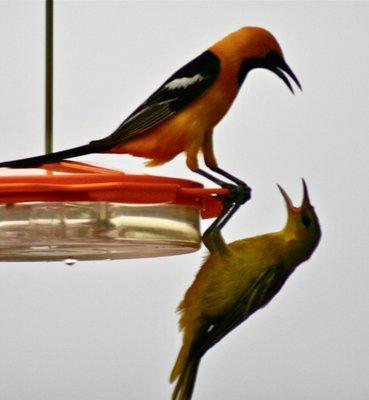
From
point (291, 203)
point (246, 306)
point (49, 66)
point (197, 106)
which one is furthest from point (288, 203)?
point (49, 66)

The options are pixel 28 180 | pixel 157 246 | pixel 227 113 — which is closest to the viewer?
pixel 28 180

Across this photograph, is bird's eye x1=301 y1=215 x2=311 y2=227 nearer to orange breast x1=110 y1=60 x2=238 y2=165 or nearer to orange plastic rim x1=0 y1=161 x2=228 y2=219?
orange breast x1=110 y1=60 x2=238 y2=165

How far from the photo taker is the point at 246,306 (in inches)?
102

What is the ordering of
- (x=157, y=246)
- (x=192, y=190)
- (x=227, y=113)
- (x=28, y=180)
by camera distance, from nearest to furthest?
(x=28, y=180) → (x=192, y=190) → (x=157, y=246) → (x=227, y=113)

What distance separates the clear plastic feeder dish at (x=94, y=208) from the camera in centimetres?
203

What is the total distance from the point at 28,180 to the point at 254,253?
2.70 ft

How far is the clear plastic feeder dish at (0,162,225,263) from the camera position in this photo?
2.03 metres

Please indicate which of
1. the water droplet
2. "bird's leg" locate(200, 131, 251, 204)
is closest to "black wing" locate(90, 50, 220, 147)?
"bird's leg" locate(200, 131, 251, 204)

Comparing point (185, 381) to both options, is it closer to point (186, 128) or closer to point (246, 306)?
point (246, 306)

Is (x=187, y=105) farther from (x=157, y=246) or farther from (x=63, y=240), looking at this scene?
Result: (x=63, y=240)

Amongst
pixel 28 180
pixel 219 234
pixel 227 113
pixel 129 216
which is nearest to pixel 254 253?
pixel 219 234

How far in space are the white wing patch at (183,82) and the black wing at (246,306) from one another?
0.55 m

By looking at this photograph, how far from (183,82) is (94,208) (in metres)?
0.53

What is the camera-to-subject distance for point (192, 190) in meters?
2.16
